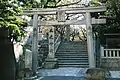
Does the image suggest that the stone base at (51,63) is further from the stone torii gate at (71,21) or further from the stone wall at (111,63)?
the stone wall at (111,63)

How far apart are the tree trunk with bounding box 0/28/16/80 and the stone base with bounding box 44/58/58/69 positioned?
1457 centimetres

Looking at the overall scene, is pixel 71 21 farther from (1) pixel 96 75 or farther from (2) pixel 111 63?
(2) pixel 111 63

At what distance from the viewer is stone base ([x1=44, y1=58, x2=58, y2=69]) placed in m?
16.6

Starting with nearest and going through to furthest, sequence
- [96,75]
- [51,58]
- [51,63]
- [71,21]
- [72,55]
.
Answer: [96,75], [71,21], [51,63], [51,58], [72,55]

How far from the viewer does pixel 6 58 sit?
6.41 ft

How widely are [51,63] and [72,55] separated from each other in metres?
2.69

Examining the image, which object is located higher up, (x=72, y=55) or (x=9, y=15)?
(x=9, y=15)

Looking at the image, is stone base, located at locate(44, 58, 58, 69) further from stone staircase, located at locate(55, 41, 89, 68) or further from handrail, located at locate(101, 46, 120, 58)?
handrail, located at locate(101, 46, 120, 58)

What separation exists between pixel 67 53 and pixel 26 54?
5121 mm

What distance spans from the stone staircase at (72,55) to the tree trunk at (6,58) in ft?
49.7

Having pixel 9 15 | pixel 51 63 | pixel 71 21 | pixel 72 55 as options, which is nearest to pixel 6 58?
pixel 9 15

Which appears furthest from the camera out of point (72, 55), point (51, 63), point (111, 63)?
point (72, 55)

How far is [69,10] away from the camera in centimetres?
1337

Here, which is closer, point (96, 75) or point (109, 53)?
point (96, 75)
